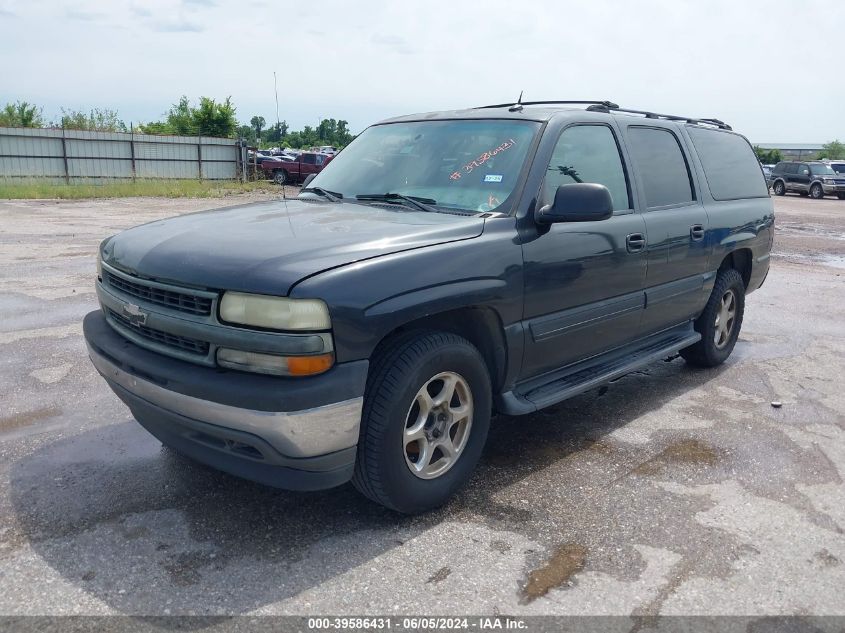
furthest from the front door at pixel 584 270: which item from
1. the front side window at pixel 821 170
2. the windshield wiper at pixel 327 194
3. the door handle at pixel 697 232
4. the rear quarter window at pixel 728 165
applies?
the front side window at pixel 821 170

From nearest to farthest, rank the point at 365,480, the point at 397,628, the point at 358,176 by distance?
the point at 397,628, the point at 365,480, the point at 358,176

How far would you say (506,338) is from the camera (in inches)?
139

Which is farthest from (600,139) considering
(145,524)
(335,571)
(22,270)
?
(22,270)

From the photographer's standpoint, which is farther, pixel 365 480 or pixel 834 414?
pixel 834 414

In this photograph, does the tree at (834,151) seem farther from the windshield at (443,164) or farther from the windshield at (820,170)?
the windshield at (443,164)

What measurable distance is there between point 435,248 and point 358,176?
4.46 ft

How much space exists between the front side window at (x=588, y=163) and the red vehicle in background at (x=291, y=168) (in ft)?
97.2

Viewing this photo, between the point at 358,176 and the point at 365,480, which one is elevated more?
the point at 358,176

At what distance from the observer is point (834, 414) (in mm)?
4859

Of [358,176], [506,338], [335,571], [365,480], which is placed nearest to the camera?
[335,571]

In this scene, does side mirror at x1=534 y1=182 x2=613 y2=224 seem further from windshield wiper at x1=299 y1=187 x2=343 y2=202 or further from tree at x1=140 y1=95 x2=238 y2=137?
tree at x1=140 y1=95 x2=238 y2=137

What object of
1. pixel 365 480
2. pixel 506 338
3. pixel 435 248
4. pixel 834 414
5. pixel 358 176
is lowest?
pixel 834 414

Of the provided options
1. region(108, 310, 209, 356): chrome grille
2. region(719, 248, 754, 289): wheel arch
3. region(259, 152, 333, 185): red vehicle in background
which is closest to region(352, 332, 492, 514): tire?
region(108, 310, 209, 356): chrome grille

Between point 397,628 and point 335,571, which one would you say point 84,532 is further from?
point 397,628
